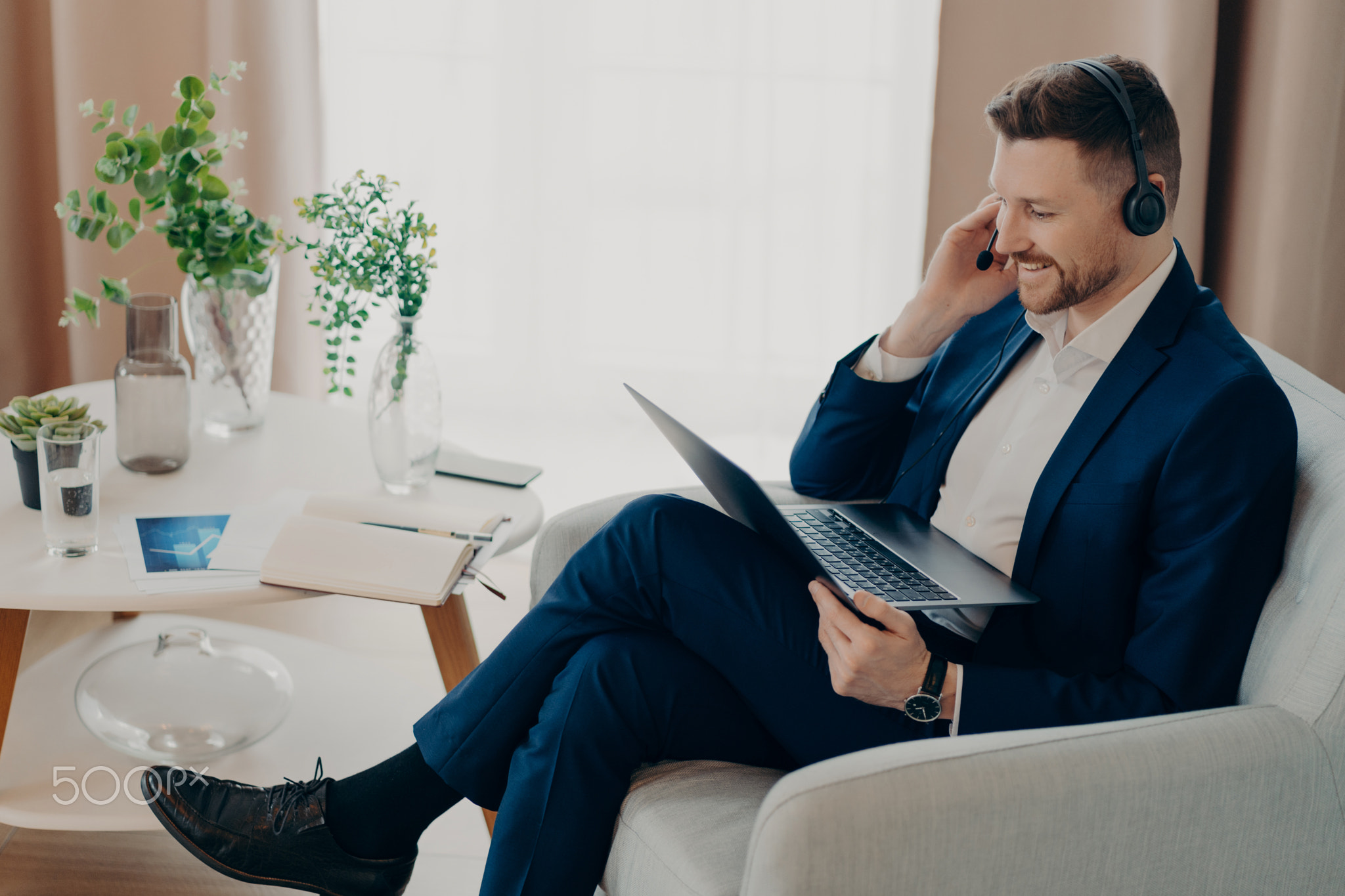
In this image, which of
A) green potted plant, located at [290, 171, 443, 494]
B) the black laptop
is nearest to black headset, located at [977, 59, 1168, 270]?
the black laptop

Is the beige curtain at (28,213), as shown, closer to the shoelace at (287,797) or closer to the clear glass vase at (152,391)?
the clear glass vase at (152,391)

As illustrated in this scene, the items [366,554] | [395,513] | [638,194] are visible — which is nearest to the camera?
[366,554]

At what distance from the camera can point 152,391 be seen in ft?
5.16

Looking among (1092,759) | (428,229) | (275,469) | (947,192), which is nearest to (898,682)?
(1092,759)

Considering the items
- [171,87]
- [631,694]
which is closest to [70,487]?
[631,694]

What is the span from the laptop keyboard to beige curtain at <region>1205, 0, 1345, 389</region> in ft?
4.17

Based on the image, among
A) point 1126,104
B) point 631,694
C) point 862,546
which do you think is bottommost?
point 631,694

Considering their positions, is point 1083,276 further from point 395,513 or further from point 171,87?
point 171,87

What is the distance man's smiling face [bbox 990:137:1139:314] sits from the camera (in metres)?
1.16

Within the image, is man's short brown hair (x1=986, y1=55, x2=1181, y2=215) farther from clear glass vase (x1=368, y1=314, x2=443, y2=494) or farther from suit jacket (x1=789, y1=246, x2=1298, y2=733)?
clear glass vase (x1=368, y1=314, x2=443, y2=494)

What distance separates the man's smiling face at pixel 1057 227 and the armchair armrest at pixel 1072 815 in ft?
1.51

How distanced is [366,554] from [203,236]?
578 millimetres

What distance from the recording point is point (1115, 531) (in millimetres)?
1138

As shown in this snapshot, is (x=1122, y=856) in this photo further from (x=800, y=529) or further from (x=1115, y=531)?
(x=800, y=529)
